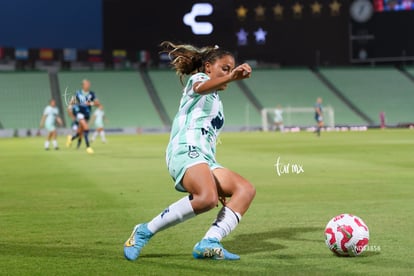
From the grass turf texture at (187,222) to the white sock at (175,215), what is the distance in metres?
0.30

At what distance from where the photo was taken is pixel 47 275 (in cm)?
599

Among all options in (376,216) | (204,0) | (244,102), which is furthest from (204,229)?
(244,102)

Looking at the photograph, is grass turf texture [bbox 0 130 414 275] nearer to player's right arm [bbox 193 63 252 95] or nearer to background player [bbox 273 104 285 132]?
player's right arm [bbox 193 63 252 95]

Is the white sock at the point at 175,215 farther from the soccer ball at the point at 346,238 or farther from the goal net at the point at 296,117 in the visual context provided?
the goal net at the point at 296,117

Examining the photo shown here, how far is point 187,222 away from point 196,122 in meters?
2.68

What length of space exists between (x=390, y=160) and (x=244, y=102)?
42.7 metres

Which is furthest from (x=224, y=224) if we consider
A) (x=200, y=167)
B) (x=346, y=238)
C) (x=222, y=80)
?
(x=222, y=80)

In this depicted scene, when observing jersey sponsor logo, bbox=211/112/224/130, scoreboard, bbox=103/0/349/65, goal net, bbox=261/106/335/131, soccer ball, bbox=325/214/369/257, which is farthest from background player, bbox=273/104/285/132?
soccer ball, bbox=325/214/369/257

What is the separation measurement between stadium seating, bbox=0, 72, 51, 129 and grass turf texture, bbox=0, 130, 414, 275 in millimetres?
40087

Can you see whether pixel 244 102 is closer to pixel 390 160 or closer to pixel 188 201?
pixel 390 160

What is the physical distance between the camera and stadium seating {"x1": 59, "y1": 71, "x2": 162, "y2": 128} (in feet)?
196

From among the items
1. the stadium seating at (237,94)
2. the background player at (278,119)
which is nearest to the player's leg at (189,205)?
the background player at (278,119)

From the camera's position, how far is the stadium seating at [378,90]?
62247 mm

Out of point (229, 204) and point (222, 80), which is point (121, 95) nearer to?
point (229, 204)
